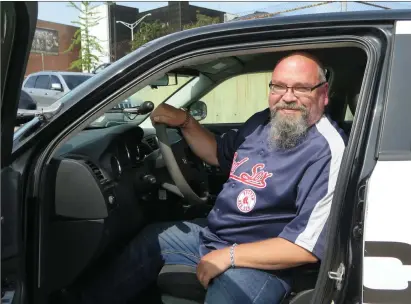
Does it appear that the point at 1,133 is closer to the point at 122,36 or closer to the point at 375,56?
the point at 375,56

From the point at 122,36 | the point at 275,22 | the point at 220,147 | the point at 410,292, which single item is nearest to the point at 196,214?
the point at 220,147

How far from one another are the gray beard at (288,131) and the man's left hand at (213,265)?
0.46 meters

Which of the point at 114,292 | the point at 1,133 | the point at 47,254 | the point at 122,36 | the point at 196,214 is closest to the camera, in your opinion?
the point at 1,133

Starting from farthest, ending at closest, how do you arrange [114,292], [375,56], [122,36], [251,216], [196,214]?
[122,36]
[196,214]
[114,292]
[251,216]
[375,56]

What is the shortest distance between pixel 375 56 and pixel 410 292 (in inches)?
27.9

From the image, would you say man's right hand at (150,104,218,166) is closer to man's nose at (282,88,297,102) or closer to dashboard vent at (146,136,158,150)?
dashboard vent at (146,136,158,150)

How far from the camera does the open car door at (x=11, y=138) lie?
121 centimetres

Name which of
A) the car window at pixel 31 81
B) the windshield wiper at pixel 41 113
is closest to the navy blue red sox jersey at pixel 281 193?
the windshield wiper at pixel 41 113

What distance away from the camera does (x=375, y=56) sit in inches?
58.8

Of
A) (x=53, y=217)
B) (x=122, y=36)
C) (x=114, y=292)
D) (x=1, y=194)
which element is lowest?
(x=114, y=292)

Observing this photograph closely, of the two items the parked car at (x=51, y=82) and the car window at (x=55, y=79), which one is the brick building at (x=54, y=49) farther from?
the car window at (x=55, y=79)

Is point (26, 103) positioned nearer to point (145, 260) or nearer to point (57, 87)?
point (145, 260)

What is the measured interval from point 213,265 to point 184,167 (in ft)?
2.06

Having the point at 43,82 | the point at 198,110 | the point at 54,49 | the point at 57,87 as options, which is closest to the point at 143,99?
the point at 198,110
